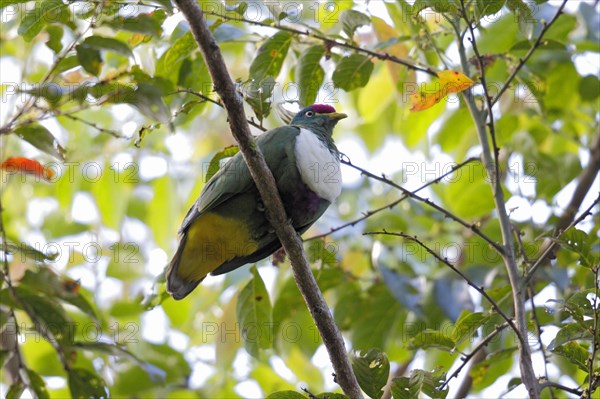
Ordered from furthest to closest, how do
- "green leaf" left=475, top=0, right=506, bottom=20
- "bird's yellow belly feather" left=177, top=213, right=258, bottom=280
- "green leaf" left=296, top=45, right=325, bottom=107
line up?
1. "bird's yellow belly feather" left=177, top=213, right=258, bottom=280
2. "green leaf" left=296, top=45, right=325, bottom=107
3. "green leaf" left=475, top=0, right=506, bottom=20

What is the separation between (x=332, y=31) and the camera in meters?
3.77

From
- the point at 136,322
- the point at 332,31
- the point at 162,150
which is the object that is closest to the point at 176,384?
the point at 136,322

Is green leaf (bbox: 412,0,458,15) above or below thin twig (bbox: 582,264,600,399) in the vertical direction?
above

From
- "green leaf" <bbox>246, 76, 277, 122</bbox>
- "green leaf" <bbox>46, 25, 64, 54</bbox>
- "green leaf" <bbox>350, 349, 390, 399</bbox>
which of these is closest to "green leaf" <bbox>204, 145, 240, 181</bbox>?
"green leaf" <bbox>246, 76, 277, 122</bbox>

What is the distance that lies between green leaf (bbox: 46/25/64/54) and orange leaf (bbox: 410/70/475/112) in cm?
148

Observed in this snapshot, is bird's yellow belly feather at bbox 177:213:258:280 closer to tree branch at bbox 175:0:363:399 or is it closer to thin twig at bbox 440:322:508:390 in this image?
tree branch at bbox 175:0:363:399

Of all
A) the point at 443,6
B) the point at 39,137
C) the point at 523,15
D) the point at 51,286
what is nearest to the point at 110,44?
the point at 39,137

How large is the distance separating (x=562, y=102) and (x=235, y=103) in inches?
103

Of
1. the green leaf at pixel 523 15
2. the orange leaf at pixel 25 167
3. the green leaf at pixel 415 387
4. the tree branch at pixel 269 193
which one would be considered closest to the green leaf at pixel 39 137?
the orange leaf at pixel 25 167

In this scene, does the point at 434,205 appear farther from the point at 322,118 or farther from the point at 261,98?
the point at 322,118

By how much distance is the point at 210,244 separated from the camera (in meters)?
3.56

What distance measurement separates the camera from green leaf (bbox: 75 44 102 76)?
3.22 meters

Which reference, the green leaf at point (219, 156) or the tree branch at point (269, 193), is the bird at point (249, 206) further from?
the tree branch at point (269, 193)

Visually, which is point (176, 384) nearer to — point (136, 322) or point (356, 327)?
point (136, 322)
